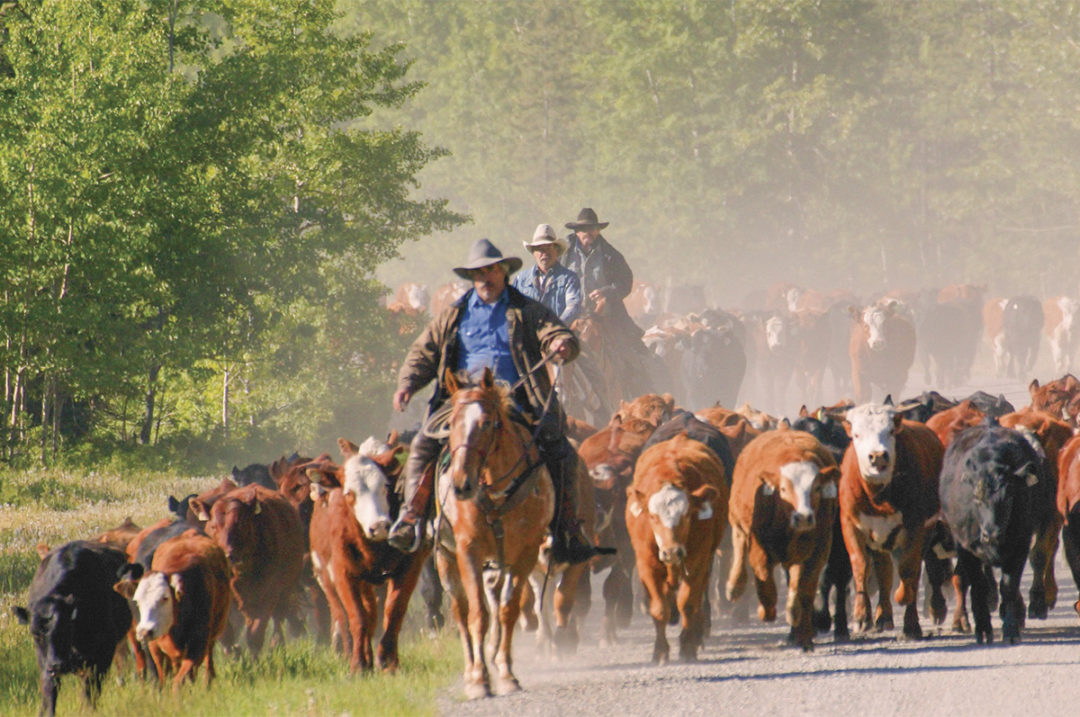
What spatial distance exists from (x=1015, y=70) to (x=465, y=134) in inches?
1162

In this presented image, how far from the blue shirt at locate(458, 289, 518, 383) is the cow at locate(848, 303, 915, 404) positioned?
24.7 metres

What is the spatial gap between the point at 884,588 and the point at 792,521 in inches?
57.6

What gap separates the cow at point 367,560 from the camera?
36.0 feet

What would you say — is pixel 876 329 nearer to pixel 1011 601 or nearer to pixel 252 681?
pixel 1011 601

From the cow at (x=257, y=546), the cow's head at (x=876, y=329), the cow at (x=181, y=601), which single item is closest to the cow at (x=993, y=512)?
the cow at (x=257, y=546)

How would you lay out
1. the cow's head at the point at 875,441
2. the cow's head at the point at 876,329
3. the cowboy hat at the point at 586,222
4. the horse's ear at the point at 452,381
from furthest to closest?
the cow's head at the point at 876,329 < the cowboy hat at the point at 586,222 < the cow's head at the point at 875,441 < the horse's ear at the point at 452,381

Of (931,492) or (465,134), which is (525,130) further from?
(931,492)

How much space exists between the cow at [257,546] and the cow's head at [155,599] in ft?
5.51

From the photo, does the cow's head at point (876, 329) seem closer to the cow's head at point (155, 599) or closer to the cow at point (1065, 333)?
the cow at point (1065, 333)

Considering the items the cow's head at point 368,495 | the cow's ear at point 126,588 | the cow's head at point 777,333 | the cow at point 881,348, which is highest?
the cow's head at point 777,333

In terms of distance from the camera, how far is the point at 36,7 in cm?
2484

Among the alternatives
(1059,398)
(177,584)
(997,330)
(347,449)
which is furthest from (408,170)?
(177,584)

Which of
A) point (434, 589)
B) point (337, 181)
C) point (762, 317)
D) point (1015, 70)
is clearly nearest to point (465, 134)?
point (1015, 70)

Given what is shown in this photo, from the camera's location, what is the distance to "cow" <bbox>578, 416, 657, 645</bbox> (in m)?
13.4
